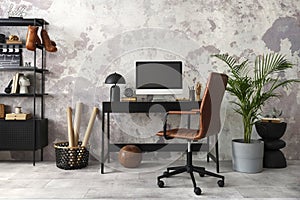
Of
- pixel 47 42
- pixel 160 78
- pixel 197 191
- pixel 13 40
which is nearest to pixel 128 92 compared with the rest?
pixel 160 78

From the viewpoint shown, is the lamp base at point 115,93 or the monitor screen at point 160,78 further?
the monitor screen at point 160,78

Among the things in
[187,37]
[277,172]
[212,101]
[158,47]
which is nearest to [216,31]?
[187,37]

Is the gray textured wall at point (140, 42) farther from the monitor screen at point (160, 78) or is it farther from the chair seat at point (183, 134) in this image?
the chair seat at point (183, 134)

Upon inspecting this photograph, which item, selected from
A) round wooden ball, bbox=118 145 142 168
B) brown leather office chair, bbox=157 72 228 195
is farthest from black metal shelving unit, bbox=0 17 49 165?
brown leather office chair, bbox=157 72 228 195

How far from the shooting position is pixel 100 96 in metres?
4.55

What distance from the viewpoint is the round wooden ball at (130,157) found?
404cm

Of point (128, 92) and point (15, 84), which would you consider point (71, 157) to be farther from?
point (15, 84)

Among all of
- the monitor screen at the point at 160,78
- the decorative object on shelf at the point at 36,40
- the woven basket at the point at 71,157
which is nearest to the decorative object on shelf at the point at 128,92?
the monitor screen at the point at 160,78

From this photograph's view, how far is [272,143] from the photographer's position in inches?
163

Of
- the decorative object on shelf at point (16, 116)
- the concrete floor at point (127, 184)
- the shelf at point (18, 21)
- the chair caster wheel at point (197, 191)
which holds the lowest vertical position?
the concrete floor at point (127, 184)

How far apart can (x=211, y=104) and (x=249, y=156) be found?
39.2 inches

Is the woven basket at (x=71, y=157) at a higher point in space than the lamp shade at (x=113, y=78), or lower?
lower

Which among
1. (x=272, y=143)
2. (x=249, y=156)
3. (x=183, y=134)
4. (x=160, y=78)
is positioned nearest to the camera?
(x=183, y=134)

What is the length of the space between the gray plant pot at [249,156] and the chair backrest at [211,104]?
2.15ft
